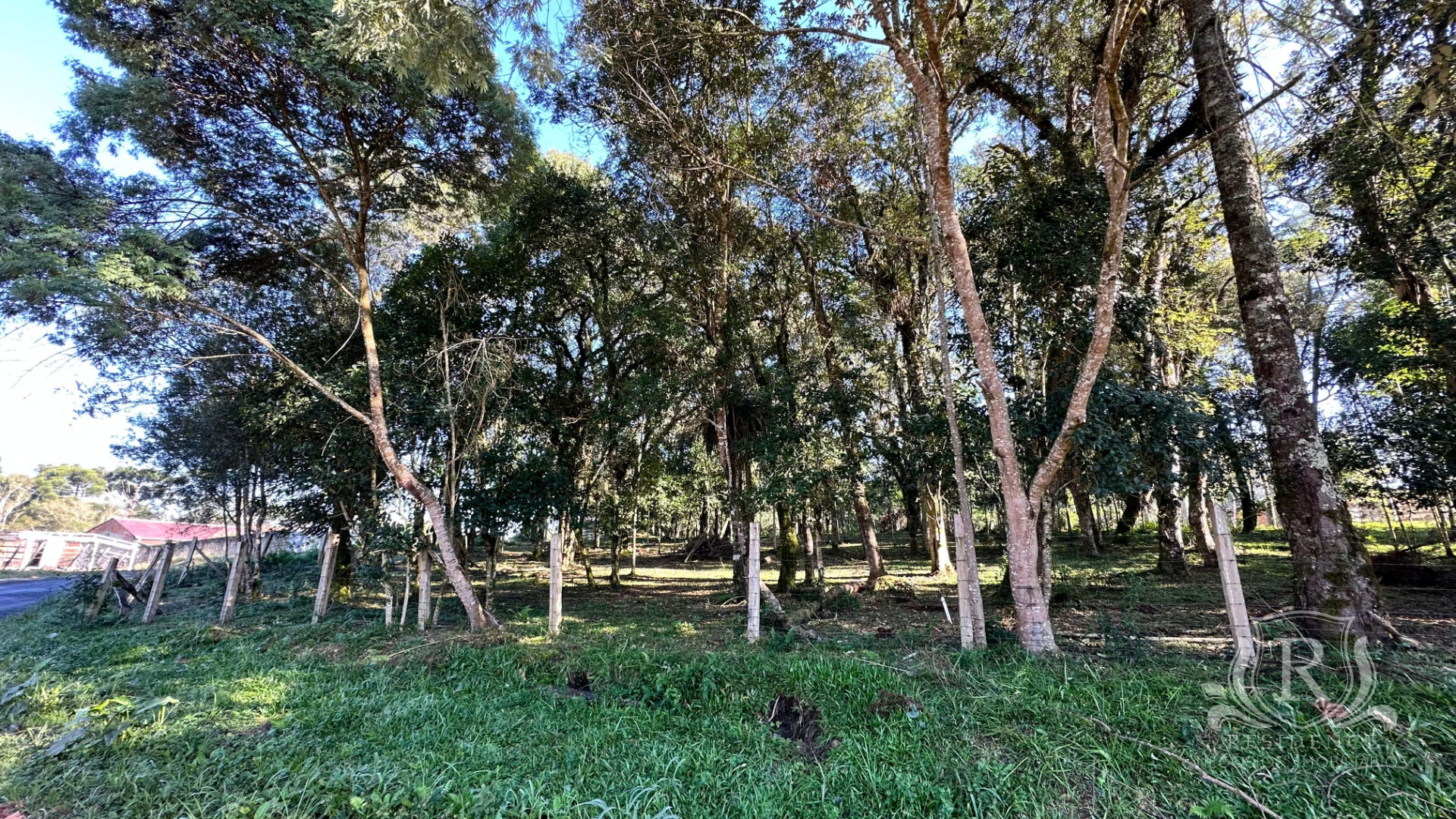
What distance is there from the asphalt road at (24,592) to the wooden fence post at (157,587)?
134 inches

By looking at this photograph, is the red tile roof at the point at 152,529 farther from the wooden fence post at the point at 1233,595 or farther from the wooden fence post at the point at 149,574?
the wooden fence post at the point at 1233,595

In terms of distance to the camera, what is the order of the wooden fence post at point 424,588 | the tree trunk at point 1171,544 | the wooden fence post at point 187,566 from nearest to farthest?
1. the wooden fence post at point 424,588
2. the tree trunk at point 1171,544
3. the wooden fence post at point 187,566

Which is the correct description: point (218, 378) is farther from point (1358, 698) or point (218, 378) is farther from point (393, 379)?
point (1358, 698)

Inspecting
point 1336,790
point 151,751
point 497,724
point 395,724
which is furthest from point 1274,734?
point 151,751

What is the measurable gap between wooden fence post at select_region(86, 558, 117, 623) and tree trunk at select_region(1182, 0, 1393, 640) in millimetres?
16346

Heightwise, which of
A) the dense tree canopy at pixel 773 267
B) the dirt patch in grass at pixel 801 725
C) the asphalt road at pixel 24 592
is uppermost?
the dense tree canopy at pixel 773 267

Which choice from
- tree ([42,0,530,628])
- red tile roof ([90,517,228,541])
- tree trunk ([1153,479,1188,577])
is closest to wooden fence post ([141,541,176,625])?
tree ([42,0,530,628])

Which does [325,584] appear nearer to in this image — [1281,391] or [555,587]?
[555,587]

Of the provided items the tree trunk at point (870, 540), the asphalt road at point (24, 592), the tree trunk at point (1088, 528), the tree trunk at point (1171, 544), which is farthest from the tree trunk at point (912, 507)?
the asphalt road at point (24, 592)

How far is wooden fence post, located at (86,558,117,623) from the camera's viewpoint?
8.91 meters

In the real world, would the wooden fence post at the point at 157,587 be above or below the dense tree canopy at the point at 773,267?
below

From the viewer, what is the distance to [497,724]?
14.0ft

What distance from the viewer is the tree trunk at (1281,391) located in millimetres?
4922

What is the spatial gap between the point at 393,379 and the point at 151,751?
6.04 metres
